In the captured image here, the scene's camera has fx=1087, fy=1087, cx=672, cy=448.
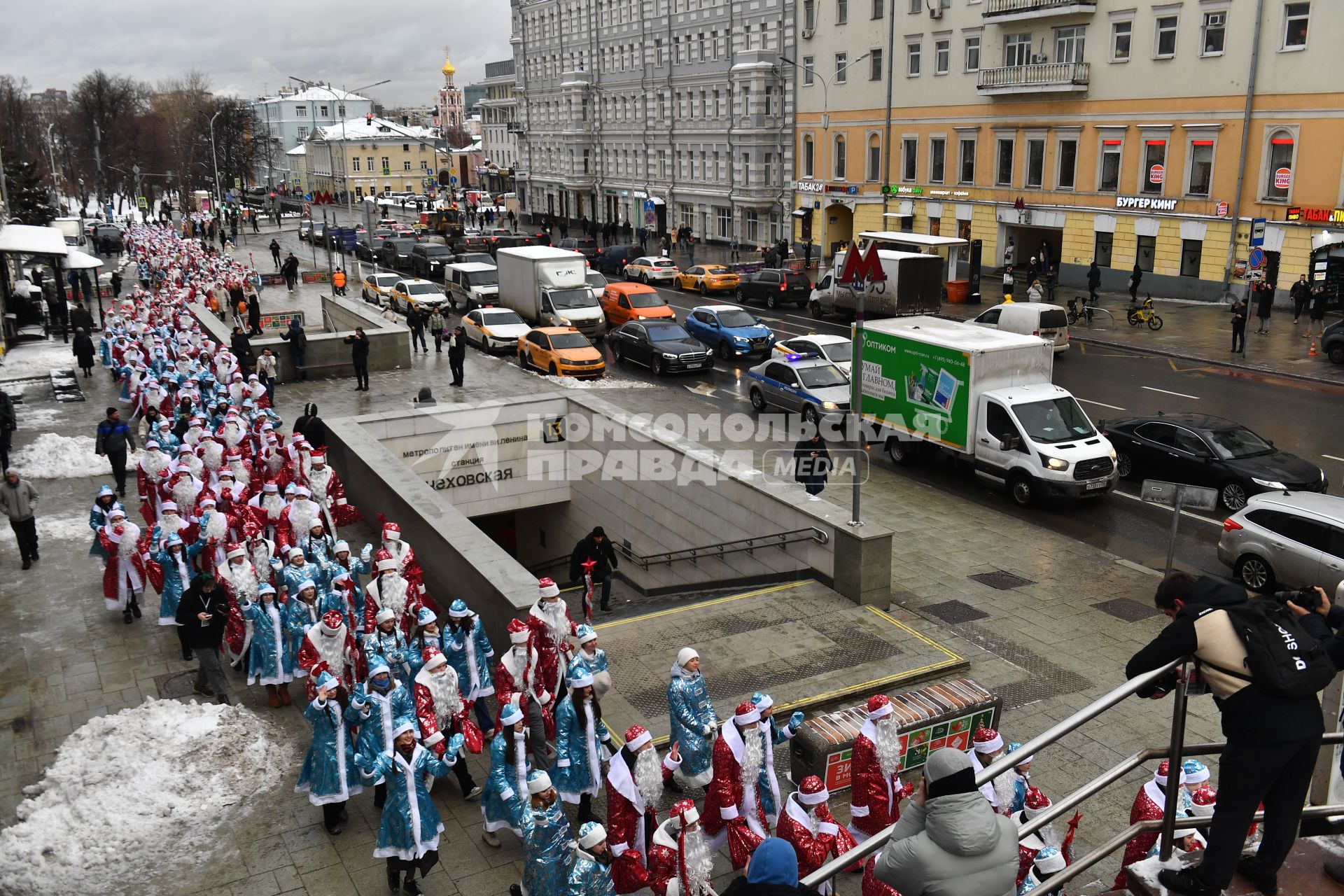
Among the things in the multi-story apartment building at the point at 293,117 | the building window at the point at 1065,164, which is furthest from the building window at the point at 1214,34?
the multi-story apartment building at the point at 293,117

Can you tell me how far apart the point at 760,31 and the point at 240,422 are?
148 ft

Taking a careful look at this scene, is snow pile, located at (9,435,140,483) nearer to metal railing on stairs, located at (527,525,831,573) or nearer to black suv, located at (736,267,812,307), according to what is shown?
metal railing on stairs, located at (527,525,831,573)

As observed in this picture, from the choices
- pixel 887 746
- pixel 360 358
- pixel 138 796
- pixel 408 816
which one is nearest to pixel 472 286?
pixel 360 358

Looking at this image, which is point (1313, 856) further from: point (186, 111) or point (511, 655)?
point (186, 111)

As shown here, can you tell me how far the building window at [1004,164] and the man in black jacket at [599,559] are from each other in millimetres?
34639

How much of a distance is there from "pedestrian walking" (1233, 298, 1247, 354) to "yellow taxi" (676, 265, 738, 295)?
18.9m

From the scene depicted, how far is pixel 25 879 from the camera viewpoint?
7.70 meters

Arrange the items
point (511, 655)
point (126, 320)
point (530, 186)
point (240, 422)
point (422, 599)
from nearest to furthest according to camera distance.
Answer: point (511, 655)
point (422, 599)
point (240, 422)
point (126, 320)
point (530, 186)

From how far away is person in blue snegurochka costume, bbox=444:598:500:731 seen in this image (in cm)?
959

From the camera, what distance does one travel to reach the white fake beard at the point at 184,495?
539 inches

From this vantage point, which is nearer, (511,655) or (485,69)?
(511,655)

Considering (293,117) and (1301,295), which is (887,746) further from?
(293,117)

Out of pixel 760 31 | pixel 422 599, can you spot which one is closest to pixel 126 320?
pixel 422 599

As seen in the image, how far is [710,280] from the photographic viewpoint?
43.0 m
